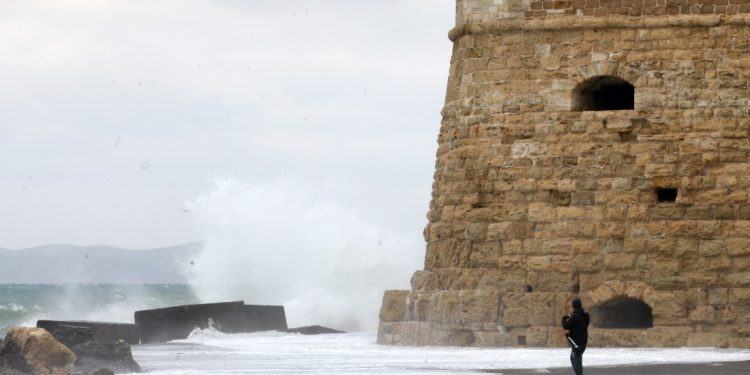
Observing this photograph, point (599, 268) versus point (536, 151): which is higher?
point (536, 151)

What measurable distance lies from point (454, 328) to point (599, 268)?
1.98 metres

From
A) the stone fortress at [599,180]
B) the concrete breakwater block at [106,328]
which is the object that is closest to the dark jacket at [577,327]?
the stone fortress at [599,180]

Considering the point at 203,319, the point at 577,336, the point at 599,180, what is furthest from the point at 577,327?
the point at 203,319

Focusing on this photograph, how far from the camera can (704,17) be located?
19297 mm

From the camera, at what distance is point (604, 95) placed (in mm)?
20547

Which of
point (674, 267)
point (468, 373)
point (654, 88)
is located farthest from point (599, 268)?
point (468, 373)

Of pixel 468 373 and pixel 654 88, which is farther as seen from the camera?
pixel 654 88

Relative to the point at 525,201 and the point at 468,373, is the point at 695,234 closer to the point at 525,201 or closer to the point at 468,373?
the point at 525,201

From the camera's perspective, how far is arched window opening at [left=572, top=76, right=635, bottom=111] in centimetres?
1981

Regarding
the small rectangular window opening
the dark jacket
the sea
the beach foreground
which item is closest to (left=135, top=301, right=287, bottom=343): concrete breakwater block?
the sea

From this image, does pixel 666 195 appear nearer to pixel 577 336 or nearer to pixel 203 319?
pixel 577 336

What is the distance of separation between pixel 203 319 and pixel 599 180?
8393 millimetres

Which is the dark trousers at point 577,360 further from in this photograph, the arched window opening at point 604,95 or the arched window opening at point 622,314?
the arched window opening at point 604,95

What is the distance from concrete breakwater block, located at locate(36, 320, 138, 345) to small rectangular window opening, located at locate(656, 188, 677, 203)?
741 cm
